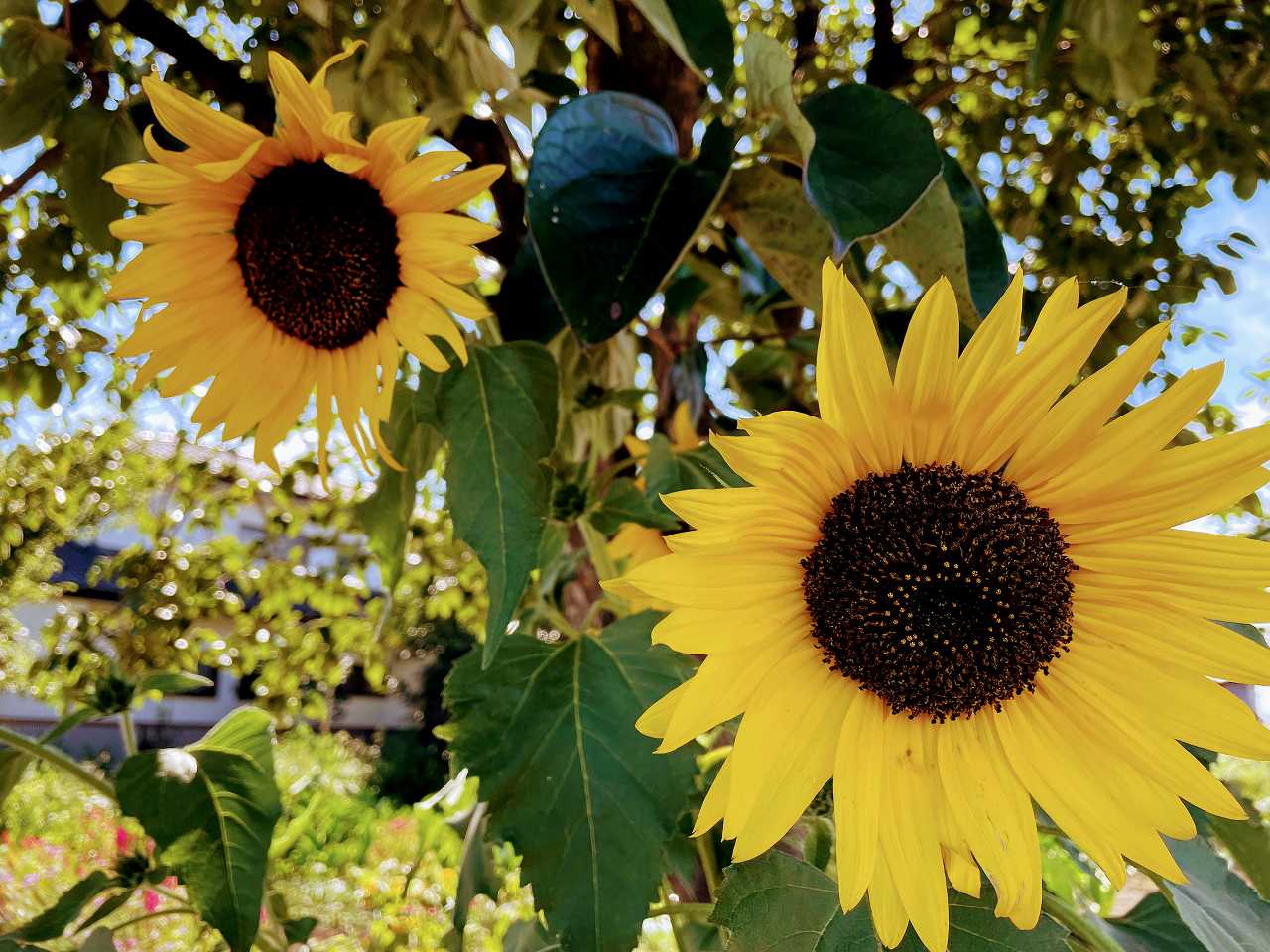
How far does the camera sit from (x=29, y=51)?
81 cm

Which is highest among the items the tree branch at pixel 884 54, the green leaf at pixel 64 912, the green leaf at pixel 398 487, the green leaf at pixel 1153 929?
the tree branch at pixel 884 54

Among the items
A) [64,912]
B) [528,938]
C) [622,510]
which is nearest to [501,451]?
[622,510]

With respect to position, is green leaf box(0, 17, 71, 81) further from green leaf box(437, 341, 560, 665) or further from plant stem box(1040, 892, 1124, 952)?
plant stem box(1040, 892, 1124, 952)

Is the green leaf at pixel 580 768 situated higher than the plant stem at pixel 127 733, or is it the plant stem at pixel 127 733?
the green leaf at pixel 580 768

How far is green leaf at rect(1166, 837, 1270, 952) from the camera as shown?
0.52 meters

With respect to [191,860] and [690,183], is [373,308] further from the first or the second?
[191,860]

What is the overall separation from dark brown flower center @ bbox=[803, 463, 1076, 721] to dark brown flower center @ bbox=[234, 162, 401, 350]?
0.38 m

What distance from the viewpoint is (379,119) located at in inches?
31.2

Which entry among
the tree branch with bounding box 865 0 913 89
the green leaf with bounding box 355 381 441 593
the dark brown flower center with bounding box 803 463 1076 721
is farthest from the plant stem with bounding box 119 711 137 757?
the tree branch with bounding box 865 0 913 89

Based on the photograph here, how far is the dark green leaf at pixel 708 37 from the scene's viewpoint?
2.12ft

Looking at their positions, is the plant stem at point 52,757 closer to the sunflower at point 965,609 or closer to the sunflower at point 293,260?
the sunflower at point 293,260

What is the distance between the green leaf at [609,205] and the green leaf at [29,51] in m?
0.49

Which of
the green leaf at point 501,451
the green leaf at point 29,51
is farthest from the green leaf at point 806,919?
the green leaf at point 29,51

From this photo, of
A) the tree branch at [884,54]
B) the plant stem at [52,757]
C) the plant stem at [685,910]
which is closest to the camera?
the plant stem at [685,910]
